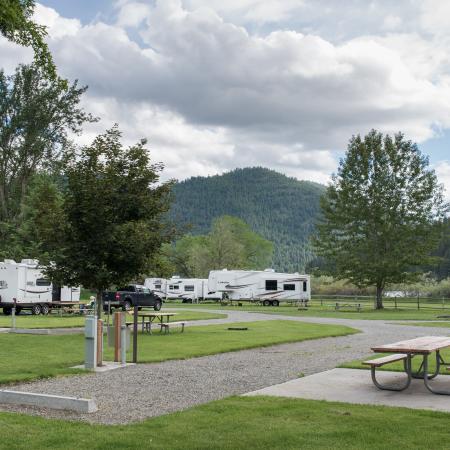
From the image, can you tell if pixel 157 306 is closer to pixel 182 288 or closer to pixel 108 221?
pixel 182 288

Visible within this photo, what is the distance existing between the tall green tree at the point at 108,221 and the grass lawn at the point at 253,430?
11363mm

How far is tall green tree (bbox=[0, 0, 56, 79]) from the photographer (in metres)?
7.89

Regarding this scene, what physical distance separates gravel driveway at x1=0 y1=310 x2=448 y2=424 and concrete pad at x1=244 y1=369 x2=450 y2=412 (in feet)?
1.59

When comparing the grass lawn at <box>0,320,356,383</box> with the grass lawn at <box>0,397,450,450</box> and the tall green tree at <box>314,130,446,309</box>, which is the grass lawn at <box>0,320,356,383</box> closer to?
the grass lawn at <box>0,397,450,450</box>

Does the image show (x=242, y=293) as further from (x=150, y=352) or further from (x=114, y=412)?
(x=114, y=412)

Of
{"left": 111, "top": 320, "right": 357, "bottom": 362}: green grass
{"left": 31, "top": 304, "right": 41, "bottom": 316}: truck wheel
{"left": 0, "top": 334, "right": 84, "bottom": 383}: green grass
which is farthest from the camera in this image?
{"left": 31, "top": 304, "right": 41, "bottom": 316}: truck wheel

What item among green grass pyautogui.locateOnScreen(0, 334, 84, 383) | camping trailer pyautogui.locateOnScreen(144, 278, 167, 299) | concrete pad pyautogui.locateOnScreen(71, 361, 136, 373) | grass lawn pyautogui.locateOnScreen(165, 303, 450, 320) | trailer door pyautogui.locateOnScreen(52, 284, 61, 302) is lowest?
concrete pad pyautogui.locateOnScreen(71, 361, 136, 373)

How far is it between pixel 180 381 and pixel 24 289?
79.3ft

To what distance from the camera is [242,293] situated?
52844 mm

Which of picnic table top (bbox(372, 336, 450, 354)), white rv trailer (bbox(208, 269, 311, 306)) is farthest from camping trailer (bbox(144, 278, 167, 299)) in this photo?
picnic table top (bbox(372, 336, 450, 354))

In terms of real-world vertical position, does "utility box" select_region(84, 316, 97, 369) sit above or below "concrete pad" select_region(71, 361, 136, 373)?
above

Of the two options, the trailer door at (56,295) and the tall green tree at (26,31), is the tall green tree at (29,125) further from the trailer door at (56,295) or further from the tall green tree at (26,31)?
the tall green tree at (26,31)

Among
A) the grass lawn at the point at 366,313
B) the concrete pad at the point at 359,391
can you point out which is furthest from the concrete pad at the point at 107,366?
the grass lawn at the point at 366,313

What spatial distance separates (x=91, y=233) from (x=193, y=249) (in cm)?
6192
